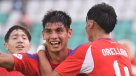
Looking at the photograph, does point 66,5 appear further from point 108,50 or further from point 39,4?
point 108,50

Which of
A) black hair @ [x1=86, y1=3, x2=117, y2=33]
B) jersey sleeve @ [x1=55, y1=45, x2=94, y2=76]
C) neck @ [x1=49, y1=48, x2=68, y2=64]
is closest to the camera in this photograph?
jersey sleeve @ [x1=55, y1=45, x2=94, y2=76]

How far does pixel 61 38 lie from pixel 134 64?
5.95 m

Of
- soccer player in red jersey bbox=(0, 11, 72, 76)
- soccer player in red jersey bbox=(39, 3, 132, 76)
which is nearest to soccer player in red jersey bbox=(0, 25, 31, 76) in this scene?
soccer player in red jersey bbox=(0, 11, 72, 76)

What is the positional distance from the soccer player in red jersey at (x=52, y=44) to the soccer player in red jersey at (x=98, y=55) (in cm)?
13

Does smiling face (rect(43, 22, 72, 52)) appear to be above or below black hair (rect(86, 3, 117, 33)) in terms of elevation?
below

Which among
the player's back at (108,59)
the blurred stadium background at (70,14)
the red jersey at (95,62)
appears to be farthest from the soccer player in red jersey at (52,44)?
the blurred stadium background at (70,14)

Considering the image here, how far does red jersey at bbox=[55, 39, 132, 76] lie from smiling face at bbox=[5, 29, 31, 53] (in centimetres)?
178

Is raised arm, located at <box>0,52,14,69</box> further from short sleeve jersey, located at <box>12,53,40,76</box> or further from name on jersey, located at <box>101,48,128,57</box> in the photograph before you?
name on jersey, located at <box>101,48,128,57</box>

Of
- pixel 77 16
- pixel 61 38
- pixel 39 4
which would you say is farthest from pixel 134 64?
pixel 39 4

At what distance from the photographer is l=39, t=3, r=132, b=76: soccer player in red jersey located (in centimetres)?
559

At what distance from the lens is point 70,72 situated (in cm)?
563

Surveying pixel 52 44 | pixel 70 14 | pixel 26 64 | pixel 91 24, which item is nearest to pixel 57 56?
pixel 52 44

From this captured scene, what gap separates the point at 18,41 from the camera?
290 inches

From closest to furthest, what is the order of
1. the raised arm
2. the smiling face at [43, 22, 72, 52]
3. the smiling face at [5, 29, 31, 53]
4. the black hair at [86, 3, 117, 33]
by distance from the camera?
the raised arm → the black hair at [86, 3, 117, 33] → the smiling face at [43, 22, 72, 52] → the smiling face at [5, 29, 31, 53]
